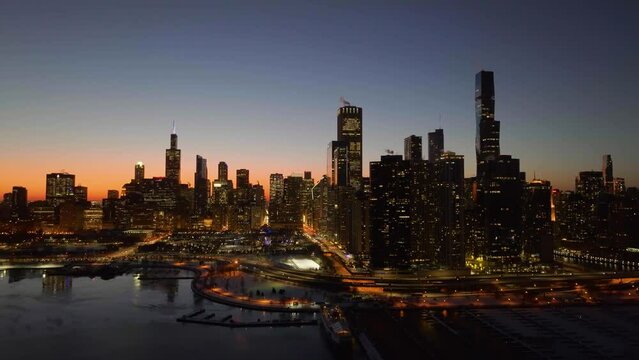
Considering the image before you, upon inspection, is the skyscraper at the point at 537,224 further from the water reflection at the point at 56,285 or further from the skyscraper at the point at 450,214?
the water reflection at the point at 56,285

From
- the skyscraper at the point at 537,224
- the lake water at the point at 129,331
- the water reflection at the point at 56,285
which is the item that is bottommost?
the lake water at the point at 129,331

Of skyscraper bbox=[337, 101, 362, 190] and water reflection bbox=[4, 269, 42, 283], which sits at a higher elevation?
skyscraper bbox=[337, 101, 362, 190]

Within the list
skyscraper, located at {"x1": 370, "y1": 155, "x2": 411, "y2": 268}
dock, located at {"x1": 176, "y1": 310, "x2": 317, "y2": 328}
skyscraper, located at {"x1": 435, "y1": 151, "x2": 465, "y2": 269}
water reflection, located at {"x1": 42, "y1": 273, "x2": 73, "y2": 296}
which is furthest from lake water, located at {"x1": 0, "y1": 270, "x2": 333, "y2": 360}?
skyscraper, located at {"x1": 435, "y1": 151, "x2": 465, "y2": 269}

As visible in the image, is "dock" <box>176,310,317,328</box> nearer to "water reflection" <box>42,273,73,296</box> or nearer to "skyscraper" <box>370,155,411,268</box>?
"water reflection" <box>42,273,73,296</box>

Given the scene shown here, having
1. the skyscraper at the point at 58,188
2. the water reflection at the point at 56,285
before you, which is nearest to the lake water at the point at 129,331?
the water reflection at the point at 56,285

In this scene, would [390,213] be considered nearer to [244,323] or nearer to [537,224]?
[537,224]

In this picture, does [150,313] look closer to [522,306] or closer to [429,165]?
[522,306]

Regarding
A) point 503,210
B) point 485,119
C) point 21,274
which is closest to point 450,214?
point 503,210
